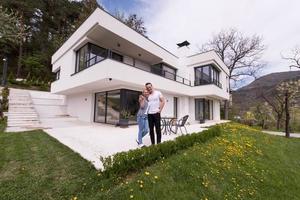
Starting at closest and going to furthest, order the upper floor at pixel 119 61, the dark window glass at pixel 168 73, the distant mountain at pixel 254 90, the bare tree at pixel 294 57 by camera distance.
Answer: the upper floor at pixel 119 61, the dark window glass at pixel 168 73, the bare tree at pixel 294 57, the distant mountain at pixel 254 90

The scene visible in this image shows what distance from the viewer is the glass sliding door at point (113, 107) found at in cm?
1010

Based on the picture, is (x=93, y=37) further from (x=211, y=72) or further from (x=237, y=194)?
(x=211, y=72)

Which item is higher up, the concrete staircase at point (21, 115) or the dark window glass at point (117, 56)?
the dark window glass at point (117, 56)

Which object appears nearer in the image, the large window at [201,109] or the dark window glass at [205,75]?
the dark window glass at [205,75]

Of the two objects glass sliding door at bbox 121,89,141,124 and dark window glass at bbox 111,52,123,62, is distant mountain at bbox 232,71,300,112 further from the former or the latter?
dark window glass at bbox 111,52,123,62

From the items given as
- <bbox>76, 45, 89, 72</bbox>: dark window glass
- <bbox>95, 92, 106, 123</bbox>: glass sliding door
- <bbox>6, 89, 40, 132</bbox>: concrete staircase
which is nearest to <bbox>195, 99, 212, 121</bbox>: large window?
<bbox>95, 92, 106, 123</bbox>: glass sliding door

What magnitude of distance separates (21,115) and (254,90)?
23.1m

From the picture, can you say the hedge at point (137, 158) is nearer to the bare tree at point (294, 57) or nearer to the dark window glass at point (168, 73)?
the dark window glass at point (168, 73)

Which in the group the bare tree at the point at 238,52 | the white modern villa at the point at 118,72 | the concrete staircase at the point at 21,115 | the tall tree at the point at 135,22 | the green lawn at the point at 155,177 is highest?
the tall tree at the point at 135,22

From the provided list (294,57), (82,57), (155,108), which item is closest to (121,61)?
(82,57)

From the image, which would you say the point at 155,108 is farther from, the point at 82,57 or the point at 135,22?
the point at 135,22

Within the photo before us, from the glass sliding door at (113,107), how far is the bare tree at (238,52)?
55.9ft

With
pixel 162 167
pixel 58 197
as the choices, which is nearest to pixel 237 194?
pixel 162 167

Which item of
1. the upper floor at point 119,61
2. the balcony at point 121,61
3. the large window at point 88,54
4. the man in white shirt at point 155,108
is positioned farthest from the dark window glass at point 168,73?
the man in white shirt at point 155,108
